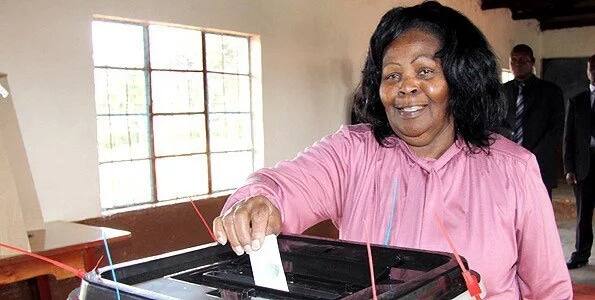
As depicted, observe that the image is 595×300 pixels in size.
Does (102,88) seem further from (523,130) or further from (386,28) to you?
(523,130)

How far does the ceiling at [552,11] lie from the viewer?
23.8ft

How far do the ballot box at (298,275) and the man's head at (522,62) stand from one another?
3.72 meters

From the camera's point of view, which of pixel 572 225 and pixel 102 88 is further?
pixel 572 225

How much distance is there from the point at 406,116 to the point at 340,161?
0.17 m

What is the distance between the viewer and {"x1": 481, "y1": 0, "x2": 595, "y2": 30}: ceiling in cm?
727

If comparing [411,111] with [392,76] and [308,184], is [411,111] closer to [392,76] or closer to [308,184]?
[392,76]

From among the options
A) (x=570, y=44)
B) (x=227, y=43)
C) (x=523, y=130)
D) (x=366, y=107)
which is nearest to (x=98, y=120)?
(x=227, y=43)

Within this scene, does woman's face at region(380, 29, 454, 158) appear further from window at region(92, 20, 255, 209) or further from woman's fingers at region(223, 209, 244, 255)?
window at region(92, 20, 255, 209)

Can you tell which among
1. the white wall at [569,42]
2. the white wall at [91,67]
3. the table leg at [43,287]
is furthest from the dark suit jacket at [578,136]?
the white wall at [569,42]

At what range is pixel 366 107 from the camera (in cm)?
139

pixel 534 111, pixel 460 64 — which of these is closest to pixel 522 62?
pixel 534 111

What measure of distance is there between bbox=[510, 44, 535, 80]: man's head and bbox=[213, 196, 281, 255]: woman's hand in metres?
3.70

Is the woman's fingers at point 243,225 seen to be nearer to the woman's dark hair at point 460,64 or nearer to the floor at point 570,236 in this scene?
the woman's dark hair at point 460,64

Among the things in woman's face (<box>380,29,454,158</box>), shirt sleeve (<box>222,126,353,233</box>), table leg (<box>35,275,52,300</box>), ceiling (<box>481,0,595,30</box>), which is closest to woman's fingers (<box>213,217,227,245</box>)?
shirt sleeve (<box>222,126,353,233</box>)
